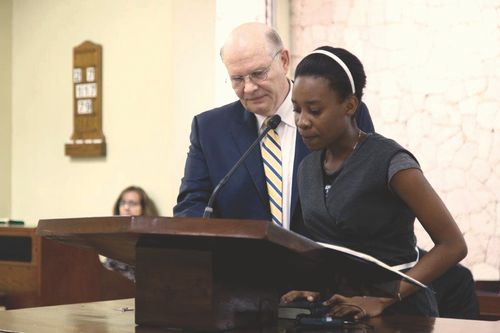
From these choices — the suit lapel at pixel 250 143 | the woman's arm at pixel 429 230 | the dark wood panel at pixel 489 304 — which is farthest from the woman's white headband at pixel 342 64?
the dark wood panel at pixel 489 304

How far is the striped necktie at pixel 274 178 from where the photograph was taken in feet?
8.19

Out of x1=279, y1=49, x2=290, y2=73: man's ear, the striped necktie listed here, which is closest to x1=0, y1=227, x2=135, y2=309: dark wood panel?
x1=279, y1=49, x2=290, y2=73: man's ear

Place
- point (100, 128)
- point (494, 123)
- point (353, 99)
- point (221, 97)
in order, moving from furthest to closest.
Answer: point (100, 128), point (221, 97), point (494, 123), point (353, 99)

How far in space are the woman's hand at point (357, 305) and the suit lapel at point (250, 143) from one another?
0.68 metres

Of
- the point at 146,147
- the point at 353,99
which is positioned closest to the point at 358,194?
the point at 353,99

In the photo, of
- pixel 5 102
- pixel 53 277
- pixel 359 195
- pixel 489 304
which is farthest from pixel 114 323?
pixel 5 102

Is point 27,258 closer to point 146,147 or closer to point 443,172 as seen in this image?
point 146,147

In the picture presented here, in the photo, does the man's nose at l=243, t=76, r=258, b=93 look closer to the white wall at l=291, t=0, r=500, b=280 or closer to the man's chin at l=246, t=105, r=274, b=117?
the man's chin at l=246, t=105, r=274, b=117

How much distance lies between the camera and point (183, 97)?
5926mm

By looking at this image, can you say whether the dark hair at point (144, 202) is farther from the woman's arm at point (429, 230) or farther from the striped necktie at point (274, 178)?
the woman's arm at point (429, 230)

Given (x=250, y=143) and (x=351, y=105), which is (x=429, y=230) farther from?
(x=250, y=143)

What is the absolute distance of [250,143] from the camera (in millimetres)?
2580

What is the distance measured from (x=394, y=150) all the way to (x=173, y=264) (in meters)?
0.54

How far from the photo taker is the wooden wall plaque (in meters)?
6.34
